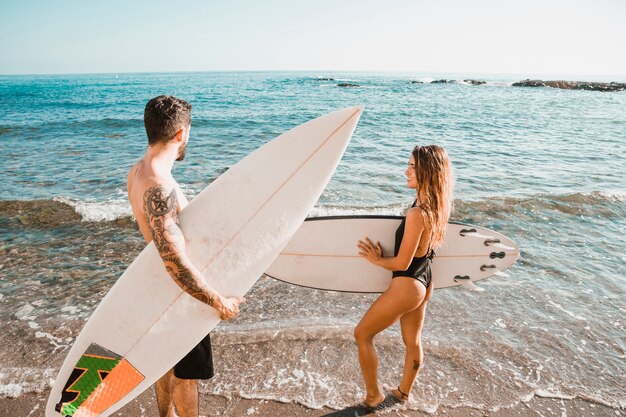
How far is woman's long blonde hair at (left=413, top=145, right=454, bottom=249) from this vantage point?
7.06 ft

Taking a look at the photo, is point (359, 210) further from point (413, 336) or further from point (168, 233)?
point (168, 233)

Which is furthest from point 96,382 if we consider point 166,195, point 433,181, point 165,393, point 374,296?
point 374,296

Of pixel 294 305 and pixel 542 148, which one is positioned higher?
pixel 542 148

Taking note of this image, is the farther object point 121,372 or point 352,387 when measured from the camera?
point 352,387

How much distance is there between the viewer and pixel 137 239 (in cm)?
593

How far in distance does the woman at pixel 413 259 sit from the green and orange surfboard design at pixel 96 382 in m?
1.48

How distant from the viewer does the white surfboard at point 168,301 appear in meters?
2.15

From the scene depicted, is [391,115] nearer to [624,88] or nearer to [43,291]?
[43,291]

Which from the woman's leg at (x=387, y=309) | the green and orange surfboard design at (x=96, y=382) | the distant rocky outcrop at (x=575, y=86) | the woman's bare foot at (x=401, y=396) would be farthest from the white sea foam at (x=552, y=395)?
the distant rocky outcrop at (x=575, y=86)

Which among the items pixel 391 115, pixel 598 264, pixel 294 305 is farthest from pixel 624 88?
pixel 294 305

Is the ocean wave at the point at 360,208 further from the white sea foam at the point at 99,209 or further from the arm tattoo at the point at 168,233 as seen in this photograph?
the arm tattoo at the point at 168,233

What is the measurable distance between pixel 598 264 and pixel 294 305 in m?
4.38

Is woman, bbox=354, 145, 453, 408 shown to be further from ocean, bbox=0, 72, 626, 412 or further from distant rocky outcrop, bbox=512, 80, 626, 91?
distant rocky outcrop, bbox=512, 80, 626, 91

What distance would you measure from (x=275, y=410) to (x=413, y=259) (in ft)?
5.11
